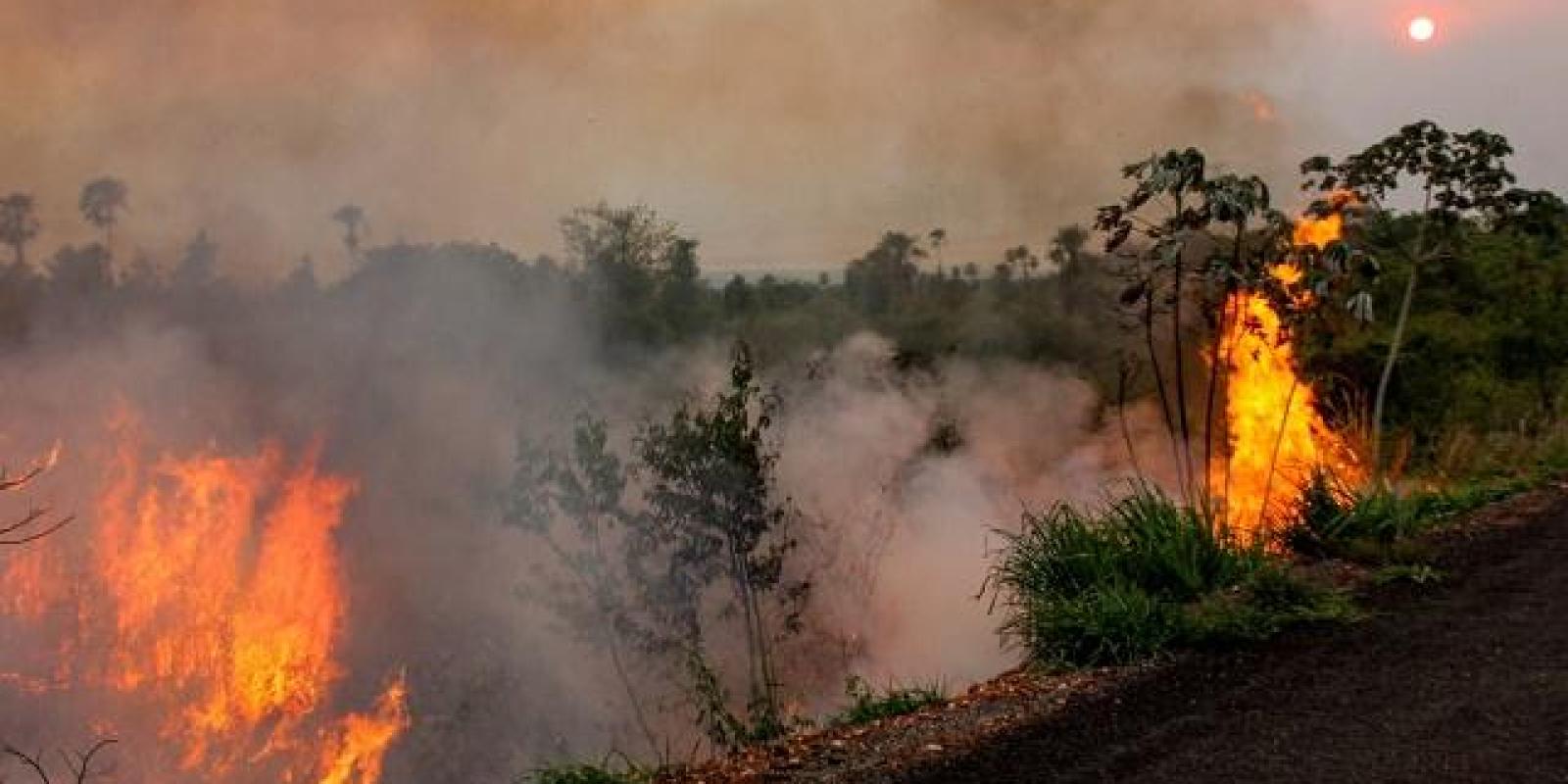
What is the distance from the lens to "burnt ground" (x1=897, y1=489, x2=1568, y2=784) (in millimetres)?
5125

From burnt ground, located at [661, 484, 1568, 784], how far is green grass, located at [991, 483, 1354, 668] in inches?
9.3

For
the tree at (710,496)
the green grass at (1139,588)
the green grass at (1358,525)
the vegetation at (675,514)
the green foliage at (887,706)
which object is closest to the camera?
the green foliage at (887,706)

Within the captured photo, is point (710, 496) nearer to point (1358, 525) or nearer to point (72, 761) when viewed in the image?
point (1358, 525)

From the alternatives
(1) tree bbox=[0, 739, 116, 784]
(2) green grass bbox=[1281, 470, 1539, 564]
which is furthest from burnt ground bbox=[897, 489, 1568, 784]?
(1) tree bbox=[0, 739, 116, 784]

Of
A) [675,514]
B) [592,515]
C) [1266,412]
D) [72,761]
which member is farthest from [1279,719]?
[72,761]

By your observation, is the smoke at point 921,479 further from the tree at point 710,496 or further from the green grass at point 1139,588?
the green grass at point 1139,588

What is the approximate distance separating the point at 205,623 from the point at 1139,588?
31.2 meters

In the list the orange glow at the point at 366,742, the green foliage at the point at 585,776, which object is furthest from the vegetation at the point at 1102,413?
the orange glow at the point at 366,742

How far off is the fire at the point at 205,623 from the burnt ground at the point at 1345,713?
28.0 meters

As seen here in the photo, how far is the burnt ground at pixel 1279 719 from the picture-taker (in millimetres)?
5176

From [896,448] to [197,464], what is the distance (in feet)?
67.9

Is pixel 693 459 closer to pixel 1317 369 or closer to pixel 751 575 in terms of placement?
pixel 751 575

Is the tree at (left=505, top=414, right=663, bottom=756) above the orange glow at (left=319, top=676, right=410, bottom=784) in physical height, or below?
above

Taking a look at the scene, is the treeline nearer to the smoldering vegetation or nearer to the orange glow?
the smoldering vegetation
